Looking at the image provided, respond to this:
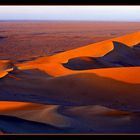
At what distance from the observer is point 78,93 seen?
10883 mm

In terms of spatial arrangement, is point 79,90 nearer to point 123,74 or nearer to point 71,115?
point 123,74

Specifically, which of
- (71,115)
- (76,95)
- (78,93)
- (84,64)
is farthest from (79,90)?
(84,64)

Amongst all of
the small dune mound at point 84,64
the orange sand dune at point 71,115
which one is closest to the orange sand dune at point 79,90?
the orange sand dune at point 71,115

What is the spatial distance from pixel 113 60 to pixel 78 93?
7.51 m

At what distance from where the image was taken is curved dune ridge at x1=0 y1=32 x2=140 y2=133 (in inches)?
291

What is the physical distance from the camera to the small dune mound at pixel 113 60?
1631 centimetres

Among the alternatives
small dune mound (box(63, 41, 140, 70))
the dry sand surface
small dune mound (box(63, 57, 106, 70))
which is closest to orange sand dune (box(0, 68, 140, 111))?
the dry sand surface

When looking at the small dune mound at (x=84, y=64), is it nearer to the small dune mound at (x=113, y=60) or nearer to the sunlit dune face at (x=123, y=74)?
the small dune mound at (x=113, y=60)

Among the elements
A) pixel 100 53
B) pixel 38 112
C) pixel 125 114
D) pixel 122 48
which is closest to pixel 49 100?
pixel 38 112

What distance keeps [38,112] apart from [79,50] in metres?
12.7
